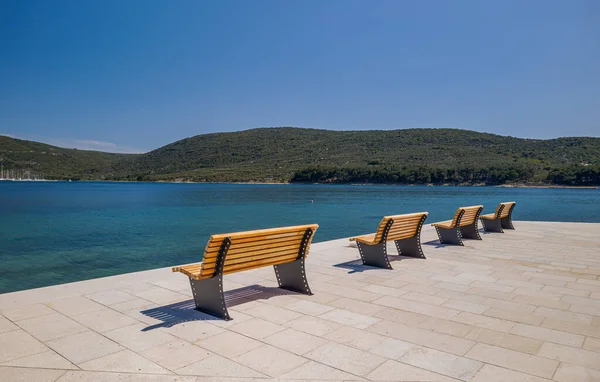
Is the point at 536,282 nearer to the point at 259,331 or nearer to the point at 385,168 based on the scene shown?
the point at 259,331

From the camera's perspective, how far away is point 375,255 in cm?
772

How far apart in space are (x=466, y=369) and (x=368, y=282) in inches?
120

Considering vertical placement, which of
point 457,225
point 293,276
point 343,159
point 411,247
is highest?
point 343,159

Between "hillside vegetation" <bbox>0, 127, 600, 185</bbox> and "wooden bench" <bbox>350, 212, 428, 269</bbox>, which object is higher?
"hillside vegetation" <bbox>0, 127, 600, 185</bbox>

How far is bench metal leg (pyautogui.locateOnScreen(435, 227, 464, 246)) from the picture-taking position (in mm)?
10422

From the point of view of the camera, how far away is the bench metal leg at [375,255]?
761 centimetres

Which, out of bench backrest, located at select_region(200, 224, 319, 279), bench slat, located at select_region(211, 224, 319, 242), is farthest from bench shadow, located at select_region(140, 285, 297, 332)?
bench slat, located at select_region(211, 224, 319, 242)

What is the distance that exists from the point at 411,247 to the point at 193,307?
16.1 feet

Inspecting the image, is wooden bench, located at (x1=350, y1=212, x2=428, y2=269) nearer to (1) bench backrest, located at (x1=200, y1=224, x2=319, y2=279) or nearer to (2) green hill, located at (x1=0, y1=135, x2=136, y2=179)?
(1) bench backrest, located at (x1=200, y1=224, x2=319, y2=279)

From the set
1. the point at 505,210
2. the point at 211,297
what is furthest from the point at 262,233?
the point at 505,210

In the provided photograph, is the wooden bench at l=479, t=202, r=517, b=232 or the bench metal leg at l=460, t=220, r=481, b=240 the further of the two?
the wooden bench at l=479, t=202, r=517, b=232

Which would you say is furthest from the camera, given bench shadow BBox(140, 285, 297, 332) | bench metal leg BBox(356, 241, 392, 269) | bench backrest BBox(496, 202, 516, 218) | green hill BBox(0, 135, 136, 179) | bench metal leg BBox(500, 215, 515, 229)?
green hill BBox(0, 135, 136, 179)

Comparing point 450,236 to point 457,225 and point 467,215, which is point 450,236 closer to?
point 457,225

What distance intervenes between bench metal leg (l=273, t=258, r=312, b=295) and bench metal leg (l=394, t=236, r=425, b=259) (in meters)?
3.46
